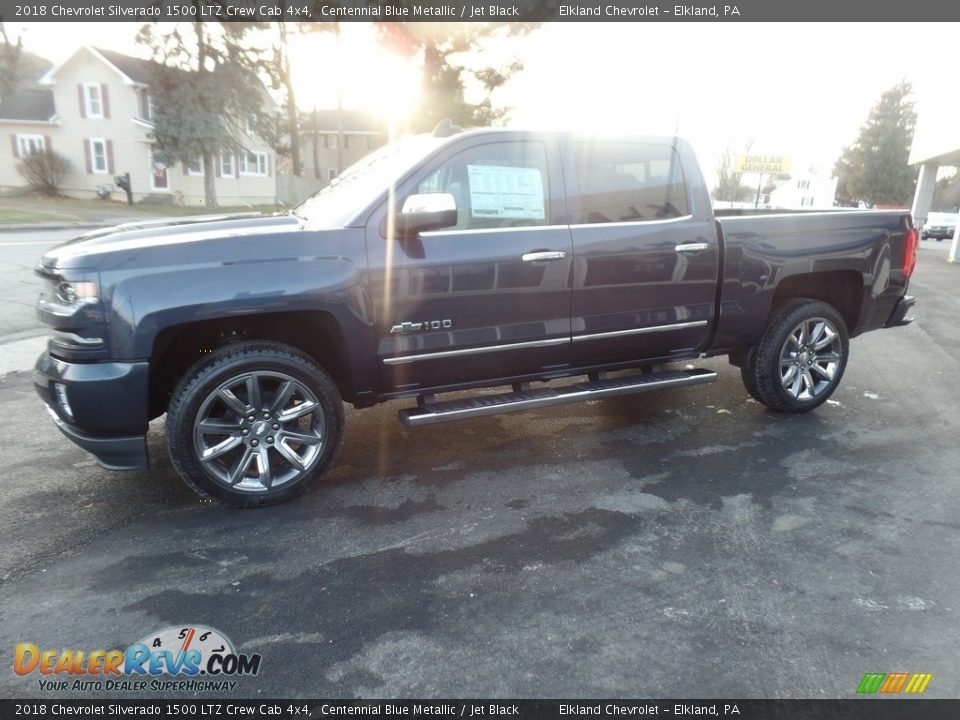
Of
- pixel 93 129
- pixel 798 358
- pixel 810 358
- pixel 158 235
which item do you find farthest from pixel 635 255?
pixel 93 129

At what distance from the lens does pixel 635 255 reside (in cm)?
409

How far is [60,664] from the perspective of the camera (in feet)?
7.63

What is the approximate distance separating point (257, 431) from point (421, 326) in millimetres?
1049

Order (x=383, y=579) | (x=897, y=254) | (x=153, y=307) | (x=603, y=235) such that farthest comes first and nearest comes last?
(x=897, y=254), (x=603, y=235), (x=153, y=307), (x=383, y=579)

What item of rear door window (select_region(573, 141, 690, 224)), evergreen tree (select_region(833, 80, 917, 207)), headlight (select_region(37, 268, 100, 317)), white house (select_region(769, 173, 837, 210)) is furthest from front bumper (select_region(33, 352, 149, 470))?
evergreen tree (select_region(833, 80, 917, 207))

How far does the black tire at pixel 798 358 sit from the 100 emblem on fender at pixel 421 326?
252 centimetres

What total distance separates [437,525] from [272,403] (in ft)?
3.56

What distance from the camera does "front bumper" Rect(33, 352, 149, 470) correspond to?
3.07 meters

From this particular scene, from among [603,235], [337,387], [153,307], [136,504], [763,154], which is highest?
[763,154]

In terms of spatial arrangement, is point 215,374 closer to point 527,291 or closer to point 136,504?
point 136,504

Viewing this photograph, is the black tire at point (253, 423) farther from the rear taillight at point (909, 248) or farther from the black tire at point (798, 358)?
the rear taillight at point (909, 248)

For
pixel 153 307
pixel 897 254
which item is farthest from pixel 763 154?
pixel 153 307

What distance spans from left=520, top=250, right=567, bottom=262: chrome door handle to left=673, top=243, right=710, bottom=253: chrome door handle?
88cm

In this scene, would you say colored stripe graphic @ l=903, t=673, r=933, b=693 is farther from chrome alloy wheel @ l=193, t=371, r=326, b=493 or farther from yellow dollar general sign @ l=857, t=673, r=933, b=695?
chrome alloy wheel @ l=193, t=371, r=326, b=493
